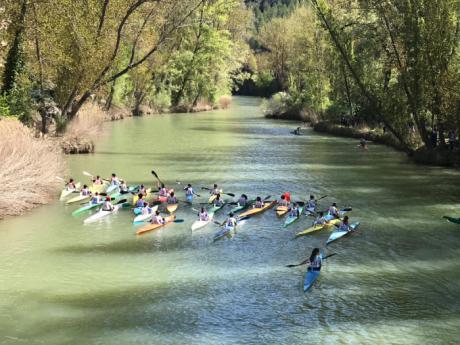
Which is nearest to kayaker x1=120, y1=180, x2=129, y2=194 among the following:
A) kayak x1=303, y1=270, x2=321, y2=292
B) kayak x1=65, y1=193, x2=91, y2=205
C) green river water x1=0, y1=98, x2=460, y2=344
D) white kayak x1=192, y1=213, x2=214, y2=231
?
kayak x1=65, y1=193, x2=91, y2=205

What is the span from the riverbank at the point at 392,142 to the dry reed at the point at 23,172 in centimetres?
2278

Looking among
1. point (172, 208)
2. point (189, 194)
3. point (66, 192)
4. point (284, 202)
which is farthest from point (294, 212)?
point (66, 192)

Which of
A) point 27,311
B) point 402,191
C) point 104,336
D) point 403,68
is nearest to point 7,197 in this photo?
point 27,311

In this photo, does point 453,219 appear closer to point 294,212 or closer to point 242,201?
point 294,212

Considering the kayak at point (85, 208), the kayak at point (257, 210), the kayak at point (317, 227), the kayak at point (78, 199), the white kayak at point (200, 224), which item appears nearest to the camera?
the kayak at point (317, 227)

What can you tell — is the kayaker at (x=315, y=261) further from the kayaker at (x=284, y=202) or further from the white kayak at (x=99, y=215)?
the white kayak at (x=99, y=215)

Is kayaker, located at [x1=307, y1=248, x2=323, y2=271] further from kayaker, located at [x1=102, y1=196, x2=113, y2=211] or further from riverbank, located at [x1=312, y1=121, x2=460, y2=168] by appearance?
riverbank, located at [x1=312, y1=121, x2=460, y2=168]

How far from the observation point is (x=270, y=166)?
3447cm

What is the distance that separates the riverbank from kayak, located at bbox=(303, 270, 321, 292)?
21546 millimetres

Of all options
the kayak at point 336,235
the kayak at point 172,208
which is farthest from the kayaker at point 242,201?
the kayak at point 336,235

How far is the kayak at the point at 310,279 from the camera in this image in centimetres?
1538

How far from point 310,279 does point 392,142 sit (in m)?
29.6

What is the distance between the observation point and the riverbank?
3459 cm

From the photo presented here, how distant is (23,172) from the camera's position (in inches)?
869
